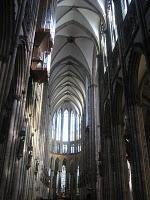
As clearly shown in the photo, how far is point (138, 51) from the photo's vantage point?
1214cm

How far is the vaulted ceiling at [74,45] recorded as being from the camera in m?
24.8

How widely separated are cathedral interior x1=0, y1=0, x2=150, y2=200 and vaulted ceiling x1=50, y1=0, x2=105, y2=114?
4.9 inches

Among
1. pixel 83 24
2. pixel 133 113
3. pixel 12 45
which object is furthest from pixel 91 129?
pixel 12 45

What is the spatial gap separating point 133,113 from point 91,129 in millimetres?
17824

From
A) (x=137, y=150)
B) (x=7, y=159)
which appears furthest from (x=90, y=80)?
(x=7, y=159)

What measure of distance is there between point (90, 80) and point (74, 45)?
4.86 m

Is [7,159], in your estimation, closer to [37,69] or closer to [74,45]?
[37,69]

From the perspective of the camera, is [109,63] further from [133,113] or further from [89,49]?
[89,49]

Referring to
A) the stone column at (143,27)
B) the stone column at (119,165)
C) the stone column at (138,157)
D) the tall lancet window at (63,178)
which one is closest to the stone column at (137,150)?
the stone column at (138,157)

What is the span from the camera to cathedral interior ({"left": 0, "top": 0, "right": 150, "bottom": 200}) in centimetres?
1003

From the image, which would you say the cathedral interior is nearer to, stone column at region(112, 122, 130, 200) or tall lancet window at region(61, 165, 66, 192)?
stone column at region(112, 122, 130, 200)

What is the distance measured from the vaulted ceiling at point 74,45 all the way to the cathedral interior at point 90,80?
0.12m

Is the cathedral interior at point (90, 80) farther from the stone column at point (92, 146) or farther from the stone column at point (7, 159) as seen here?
the stone column at point (92, 146)

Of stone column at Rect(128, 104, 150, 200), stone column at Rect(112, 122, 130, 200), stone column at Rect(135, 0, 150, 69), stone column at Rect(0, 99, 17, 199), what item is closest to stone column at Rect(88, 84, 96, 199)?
stone column at Rect(112, 122, 130, 200)
